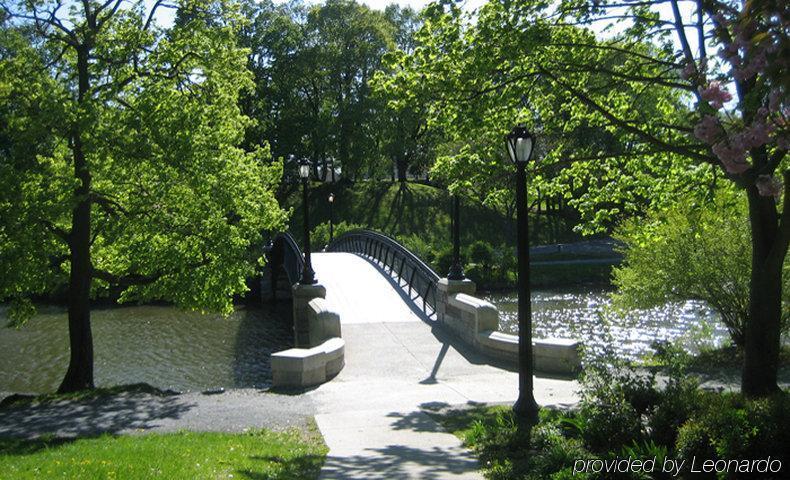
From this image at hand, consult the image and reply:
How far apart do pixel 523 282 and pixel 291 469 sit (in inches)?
144

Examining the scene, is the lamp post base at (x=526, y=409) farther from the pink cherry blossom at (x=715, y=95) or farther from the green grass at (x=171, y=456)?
the pink cherry blossom at (x=715, y=95)

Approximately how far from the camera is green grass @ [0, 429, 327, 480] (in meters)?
7.19

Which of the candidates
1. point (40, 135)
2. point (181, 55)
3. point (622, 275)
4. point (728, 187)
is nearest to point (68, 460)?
point (40, 135)

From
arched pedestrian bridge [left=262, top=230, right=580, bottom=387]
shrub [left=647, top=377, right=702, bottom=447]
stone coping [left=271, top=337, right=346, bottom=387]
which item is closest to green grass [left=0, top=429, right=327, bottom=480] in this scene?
shrub [left=647, top=377, right=702, bottom=447]

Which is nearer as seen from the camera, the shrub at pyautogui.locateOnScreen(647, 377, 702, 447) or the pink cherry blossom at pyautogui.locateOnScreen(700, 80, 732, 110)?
the pink cherry blossom at pyautogui.locateOnScreen(700, 80, 732, 110)

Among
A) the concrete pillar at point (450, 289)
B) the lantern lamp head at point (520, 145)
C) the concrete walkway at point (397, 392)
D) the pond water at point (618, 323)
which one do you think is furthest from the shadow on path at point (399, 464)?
the pond water at point (618, 323)

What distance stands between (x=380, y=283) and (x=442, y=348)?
8514 millimetres

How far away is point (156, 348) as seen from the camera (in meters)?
25.9

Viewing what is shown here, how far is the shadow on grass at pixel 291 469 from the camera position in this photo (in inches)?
284

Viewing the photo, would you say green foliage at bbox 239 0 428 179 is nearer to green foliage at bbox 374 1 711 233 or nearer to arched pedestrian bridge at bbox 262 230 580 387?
arched pedestrian bridge at bbox 262 230 580 387

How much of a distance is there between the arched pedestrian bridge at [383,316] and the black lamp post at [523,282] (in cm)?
70

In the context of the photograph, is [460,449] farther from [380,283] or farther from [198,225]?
[380,283]

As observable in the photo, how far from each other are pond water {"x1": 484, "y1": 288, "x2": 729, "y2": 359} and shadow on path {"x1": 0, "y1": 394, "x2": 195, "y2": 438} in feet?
35.6

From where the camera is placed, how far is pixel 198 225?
15086 mm
